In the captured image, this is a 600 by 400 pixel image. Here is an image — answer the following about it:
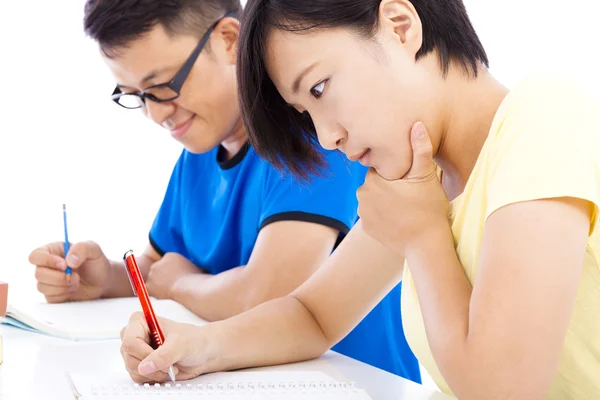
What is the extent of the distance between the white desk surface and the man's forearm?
243 millimetres

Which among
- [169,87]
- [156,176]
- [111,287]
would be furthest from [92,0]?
[156,176]

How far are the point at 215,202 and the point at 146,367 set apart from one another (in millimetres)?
830

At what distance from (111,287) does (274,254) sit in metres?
0.49

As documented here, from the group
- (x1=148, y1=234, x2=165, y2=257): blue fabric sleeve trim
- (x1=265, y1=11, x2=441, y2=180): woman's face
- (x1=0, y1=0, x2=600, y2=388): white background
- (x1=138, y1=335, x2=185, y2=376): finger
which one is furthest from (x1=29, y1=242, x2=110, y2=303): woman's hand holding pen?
(x1=0, y1=0, x2=600, y2=388): white background

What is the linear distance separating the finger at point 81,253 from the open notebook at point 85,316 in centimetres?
9

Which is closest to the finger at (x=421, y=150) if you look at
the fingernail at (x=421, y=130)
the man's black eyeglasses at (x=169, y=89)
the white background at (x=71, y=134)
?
the fingernail at (x=421, y=130)

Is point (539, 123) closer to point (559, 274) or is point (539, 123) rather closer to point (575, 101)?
point (575, 101)

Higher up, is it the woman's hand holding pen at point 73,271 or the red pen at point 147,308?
the red pen at point 147,308

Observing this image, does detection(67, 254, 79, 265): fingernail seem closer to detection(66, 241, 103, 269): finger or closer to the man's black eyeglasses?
detection(66, 241, 103, 269): finger

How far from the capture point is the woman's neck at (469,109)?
0.97 metres

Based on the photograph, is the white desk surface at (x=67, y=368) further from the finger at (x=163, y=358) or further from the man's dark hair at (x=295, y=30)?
the man's dark hair at (x=295, y=30)

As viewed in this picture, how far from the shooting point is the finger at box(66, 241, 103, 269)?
1.65m

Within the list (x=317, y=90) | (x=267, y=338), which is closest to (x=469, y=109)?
(x=317, y=90)

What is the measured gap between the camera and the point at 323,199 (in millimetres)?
1433
